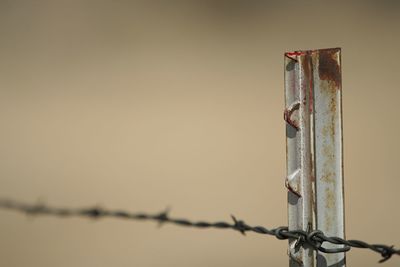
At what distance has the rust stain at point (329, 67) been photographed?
53.1 inches

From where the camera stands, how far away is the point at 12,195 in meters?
6.20

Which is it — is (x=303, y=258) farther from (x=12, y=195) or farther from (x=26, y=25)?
(x=26, y=25)

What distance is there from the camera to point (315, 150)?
4.43ft

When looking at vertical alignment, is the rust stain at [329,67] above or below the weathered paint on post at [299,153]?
→ above

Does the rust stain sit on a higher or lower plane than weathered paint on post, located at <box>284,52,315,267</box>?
higher

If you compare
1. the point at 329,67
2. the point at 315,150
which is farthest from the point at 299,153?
the point at 329,67

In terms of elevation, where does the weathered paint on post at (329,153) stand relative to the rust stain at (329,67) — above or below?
below

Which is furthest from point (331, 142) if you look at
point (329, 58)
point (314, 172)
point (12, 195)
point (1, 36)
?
point (1, 36)

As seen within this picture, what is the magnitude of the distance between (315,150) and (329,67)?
0.18 meters

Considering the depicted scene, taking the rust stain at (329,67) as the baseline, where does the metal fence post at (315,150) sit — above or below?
below

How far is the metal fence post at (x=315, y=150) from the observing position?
1343 millimetres

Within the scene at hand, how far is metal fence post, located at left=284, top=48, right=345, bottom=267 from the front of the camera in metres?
1.34

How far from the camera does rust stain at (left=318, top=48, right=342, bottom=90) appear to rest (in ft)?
4.42

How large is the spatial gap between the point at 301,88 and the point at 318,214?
0.27 metres
